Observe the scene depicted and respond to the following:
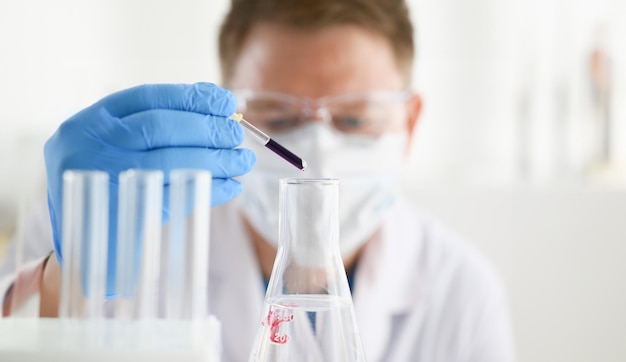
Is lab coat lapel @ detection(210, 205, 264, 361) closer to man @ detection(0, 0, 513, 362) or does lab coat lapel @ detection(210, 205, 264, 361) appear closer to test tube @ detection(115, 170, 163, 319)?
man @ detection(0, 0, 513, 362)

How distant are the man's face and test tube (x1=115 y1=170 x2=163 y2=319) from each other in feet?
2.75

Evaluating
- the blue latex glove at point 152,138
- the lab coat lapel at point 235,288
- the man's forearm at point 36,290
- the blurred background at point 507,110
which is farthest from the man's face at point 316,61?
the blurred background at point 507,110

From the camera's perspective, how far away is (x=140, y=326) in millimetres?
563

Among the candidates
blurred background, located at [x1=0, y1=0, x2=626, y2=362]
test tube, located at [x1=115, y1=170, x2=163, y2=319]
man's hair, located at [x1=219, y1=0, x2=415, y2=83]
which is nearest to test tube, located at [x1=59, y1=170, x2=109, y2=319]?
test tube, located at [x1=115, y1=170, x2=163, y2=319]

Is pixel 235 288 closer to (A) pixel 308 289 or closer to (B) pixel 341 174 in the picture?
(B) pixel 341 174

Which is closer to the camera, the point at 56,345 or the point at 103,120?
the point at 56,345

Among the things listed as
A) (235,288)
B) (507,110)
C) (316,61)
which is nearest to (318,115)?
(316,61)

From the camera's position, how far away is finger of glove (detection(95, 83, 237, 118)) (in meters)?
0.80

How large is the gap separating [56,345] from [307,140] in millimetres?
866

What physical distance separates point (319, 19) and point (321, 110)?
0.65ft

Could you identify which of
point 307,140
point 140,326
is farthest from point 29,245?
point 140,326

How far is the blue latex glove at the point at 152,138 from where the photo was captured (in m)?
0.77

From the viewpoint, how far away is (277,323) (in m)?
0.63

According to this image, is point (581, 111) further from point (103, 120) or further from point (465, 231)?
point (103, 120)
